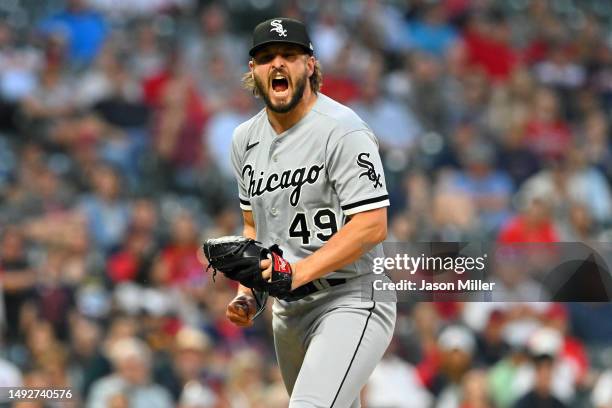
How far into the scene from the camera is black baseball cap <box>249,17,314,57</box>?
4125mm

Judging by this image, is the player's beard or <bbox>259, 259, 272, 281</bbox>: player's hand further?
the player's beard

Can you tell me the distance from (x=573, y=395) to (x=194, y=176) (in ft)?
12.9

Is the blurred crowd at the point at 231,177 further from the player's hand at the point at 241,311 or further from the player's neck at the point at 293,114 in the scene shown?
the player's neck at the point at 293,114

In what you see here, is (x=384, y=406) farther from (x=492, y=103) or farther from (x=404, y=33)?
(x=404, y=33)

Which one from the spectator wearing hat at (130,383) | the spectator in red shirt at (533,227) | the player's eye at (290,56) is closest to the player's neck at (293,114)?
the player's eye at (290,56)

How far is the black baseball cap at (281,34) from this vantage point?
412 centimetres

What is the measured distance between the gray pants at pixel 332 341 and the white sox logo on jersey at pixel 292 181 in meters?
0.41

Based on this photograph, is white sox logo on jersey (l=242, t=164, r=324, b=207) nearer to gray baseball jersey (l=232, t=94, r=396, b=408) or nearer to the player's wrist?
gray baseball jersey (l=232, t=94, r=396, b=408)

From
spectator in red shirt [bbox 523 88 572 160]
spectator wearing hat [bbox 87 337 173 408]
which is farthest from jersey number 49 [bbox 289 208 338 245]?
spectator in red shirt [bbox 523 88 572 160]

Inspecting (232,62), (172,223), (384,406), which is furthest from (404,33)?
(384,406)

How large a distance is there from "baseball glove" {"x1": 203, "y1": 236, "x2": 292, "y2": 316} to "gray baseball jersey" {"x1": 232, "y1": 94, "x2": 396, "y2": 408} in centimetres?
23

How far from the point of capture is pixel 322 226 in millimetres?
4211

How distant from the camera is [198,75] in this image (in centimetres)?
1077

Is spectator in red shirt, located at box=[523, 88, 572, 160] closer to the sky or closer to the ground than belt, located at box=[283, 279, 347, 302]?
closer to the sky
